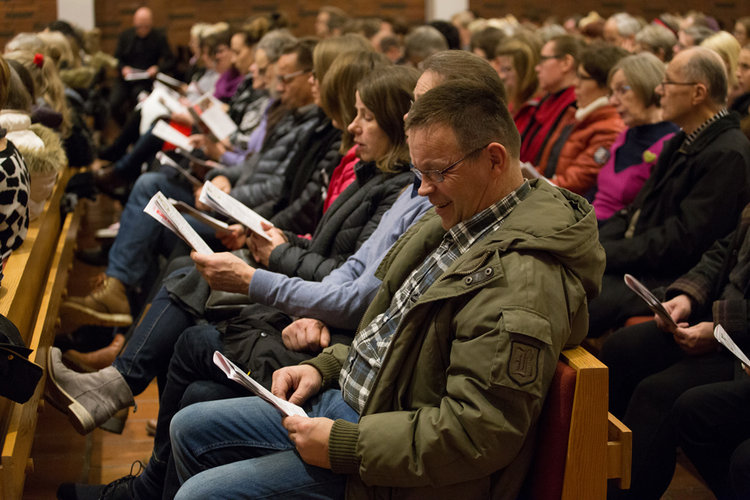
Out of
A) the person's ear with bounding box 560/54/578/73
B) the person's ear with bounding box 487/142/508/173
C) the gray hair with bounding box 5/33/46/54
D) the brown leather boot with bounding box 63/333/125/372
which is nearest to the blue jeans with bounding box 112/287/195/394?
the brown leather boot with bounding box 63/333/125/372

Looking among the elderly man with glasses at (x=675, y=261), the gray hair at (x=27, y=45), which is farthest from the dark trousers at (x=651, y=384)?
the gray hair at (x=27, y=45)

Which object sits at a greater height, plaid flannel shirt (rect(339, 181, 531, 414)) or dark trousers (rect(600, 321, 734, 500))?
plaid flannel shirt (rect(339, 181, 531, 414))

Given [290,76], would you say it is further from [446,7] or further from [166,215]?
[446,7]

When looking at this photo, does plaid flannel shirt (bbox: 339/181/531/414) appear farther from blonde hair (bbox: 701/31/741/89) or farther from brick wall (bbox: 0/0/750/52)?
brick wall (bbox: 0/0/750/52)

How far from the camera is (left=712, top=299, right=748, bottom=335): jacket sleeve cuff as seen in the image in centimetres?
233

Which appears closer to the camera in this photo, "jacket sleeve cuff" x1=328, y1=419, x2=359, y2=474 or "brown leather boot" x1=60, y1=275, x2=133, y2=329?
"jacket sleeve cuff" x1=328, y1=419, x2=359, y2=474

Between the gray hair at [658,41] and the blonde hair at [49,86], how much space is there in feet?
11.8

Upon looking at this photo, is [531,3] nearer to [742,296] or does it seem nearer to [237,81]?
[237,81]

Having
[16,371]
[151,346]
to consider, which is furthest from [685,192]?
[16,371]

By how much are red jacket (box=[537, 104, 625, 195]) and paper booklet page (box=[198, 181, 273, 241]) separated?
1.68 metres

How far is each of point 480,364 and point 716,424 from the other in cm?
104

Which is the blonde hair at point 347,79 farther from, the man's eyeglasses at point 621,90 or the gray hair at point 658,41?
the gray hair at point 658,41

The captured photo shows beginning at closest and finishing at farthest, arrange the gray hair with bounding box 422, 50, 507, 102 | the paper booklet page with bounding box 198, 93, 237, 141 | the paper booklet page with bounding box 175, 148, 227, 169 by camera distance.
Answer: the gray hair with bounding box 422, 50, 507, 102
the paper booklet page with bounding box 175, 148, 227, 169
the paper booklet page with bounding box 198, 93, 237, 141

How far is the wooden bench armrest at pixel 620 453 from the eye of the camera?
1.67 metres
